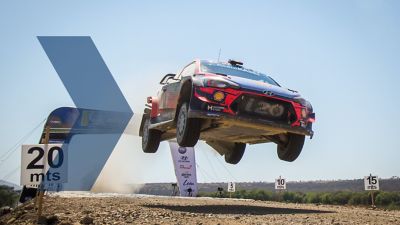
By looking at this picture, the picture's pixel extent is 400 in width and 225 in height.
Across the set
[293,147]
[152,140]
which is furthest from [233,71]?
[152,140]

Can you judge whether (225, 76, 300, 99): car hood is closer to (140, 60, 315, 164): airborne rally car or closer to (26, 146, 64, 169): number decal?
(140, 60, 315, 164): airborne rally car

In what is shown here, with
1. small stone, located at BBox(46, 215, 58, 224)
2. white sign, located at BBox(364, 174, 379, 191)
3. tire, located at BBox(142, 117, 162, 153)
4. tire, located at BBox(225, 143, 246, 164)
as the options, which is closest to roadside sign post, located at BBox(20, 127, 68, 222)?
small stone, located at BBox(46, 215, 58, 224)

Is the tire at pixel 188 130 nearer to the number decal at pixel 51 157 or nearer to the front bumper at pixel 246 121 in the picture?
the front bumper at pixel 246 121

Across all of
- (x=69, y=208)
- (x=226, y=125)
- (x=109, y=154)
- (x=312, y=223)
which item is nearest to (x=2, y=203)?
(x=109, y=154)

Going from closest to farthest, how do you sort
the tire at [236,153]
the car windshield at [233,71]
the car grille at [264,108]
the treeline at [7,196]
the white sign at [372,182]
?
the car grille at [264,108]
the car windshield at [233,71]
the tire at [236,153]
the white sign at [372,182]
the treeline at [7,196]

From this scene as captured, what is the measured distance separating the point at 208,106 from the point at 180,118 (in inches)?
41.1

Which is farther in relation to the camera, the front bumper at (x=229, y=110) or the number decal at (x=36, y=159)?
the front bumper at (x=229, y=110)

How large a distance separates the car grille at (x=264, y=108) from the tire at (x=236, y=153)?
333 centimetres

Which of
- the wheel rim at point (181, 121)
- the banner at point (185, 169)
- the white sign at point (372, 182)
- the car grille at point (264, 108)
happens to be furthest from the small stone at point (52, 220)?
the banner at point (185, 169)

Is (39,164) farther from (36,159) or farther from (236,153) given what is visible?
(236,153)

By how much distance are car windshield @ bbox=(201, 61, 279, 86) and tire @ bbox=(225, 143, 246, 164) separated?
8.33ft

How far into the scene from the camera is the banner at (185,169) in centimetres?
2031

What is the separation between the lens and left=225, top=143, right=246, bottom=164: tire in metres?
11.0

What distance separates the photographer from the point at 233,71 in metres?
8.75
